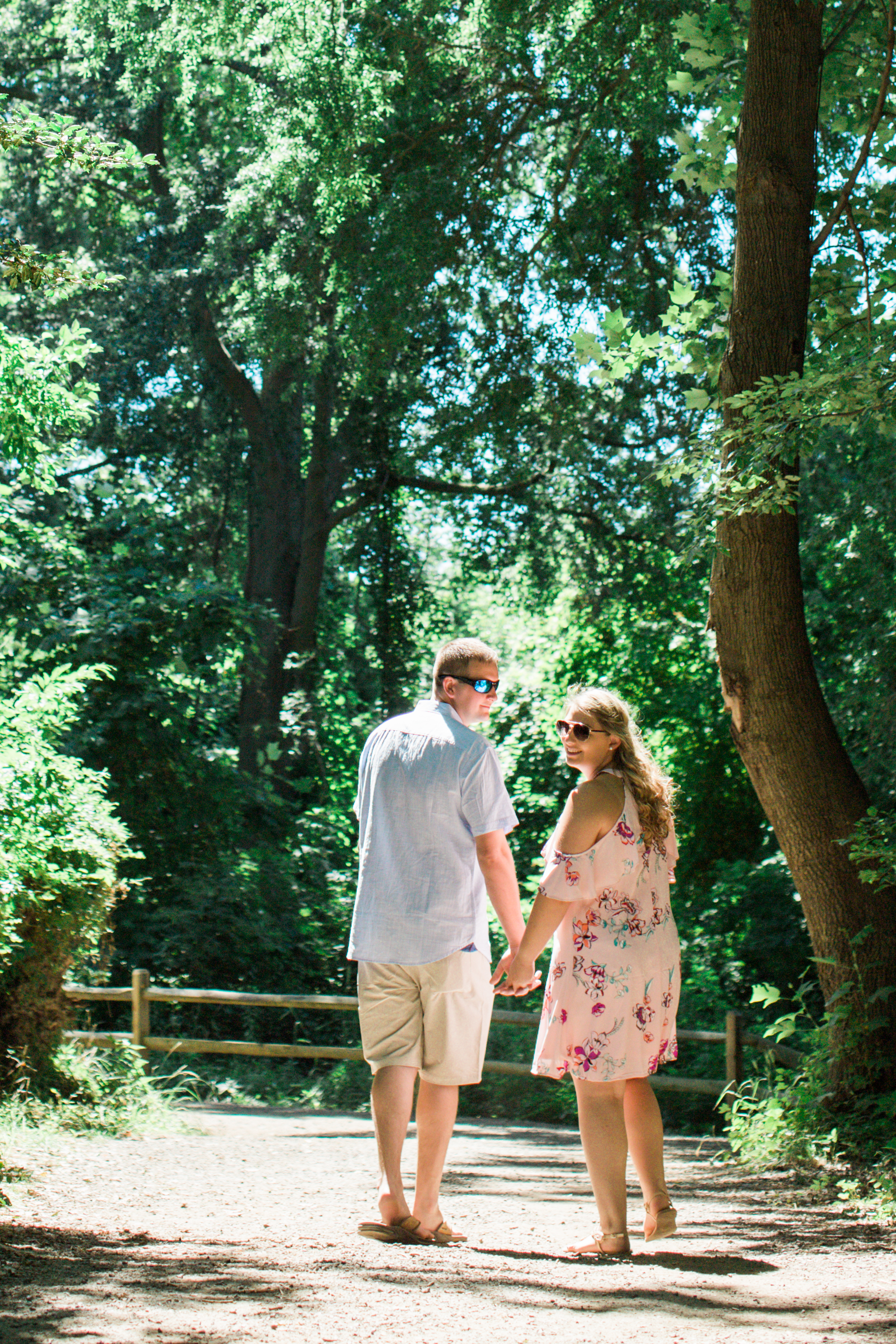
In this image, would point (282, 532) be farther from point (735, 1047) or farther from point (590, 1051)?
point (590, 1051)

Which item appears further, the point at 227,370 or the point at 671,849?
the point at 227,370

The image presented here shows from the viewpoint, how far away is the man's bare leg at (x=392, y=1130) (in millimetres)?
4164

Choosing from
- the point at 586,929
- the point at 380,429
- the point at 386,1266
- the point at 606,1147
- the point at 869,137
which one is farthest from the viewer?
the point at 380,429

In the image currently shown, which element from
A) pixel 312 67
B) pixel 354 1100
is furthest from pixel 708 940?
pixel 312 67

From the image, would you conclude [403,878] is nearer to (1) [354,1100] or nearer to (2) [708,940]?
(1) [354,1100]

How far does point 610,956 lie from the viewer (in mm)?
4082

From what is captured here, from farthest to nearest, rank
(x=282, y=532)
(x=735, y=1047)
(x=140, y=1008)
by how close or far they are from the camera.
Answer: (x=282, y=532)
(x=140, y=1008)
(x=735, y=1047)

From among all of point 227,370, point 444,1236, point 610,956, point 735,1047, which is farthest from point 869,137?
point 227,370

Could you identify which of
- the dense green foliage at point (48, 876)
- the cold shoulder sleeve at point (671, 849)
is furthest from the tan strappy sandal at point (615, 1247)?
the dense green foliage at point (48, 876)

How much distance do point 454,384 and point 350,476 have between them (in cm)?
268

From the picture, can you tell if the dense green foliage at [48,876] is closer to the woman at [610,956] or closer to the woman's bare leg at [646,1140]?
the woman at [610,956]

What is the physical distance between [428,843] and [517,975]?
0.51 m

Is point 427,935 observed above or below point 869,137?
below

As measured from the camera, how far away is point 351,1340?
2922 mm
